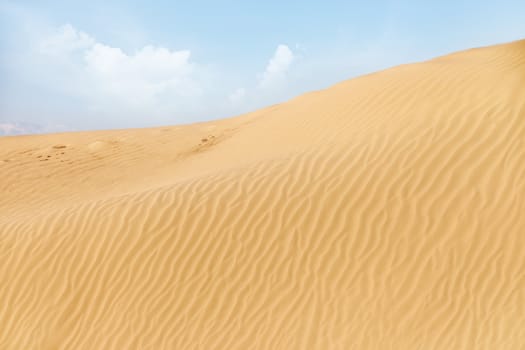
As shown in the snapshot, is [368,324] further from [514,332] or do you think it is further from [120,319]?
[120,319]

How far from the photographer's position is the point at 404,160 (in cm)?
621

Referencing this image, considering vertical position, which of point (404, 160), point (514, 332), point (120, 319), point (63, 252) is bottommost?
point (514, 332)

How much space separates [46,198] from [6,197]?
1180 millimetres

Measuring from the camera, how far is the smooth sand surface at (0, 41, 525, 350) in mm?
4816

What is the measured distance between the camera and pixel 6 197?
9336 millimetres

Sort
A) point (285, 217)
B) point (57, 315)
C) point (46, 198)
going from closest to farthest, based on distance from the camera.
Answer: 1. point (57, 315)
2. point (285, 217)
3. point (46, 198)

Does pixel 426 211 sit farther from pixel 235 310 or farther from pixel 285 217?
pixel 235 310

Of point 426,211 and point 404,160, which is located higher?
point 404,160

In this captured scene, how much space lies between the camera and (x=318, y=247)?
5504mm

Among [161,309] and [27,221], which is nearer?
[161,309]

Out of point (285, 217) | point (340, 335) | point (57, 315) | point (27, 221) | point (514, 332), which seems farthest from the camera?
point (27, 221)

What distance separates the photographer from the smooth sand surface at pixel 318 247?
15.8 ft

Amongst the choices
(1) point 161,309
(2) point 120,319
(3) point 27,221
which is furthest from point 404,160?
(3) point 27,221

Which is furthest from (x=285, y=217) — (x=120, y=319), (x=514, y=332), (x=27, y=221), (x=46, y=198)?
(x=46, y=198)
